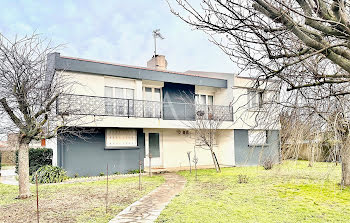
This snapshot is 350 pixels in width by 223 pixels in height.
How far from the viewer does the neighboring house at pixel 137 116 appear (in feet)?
45.1

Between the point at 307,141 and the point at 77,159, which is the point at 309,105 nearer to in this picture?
the point at 307,141

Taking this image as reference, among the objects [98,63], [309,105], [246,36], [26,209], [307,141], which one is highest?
[98,63]

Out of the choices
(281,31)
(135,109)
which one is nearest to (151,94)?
(135,109)

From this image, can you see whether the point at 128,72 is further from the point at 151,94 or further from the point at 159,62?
the point at 159,62

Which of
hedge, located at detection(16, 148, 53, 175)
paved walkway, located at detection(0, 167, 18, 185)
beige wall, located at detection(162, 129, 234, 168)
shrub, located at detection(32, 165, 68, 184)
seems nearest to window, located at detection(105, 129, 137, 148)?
beige wall, located at detection(162, 129, 234, 168)

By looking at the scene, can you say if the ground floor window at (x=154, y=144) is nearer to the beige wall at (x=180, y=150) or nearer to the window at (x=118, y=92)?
the beige wall at (x=180, y=150)

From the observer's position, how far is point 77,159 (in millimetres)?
13922

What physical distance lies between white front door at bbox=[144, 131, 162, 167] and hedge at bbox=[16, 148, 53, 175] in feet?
19.1

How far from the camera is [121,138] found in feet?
50.9

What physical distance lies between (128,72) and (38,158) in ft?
22.7

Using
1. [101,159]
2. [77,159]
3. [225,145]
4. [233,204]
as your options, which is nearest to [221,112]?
[225,145]

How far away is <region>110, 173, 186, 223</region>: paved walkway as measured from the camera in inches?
253

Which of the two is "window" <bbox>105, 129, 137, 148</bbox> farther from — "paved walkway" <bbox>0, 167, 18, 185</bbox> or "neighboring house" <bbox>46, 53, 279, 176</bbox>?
"paved walkway" <bbox>0, 167, 18, 185</bbox>

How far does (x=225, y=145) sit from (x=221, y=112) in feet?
9.71
